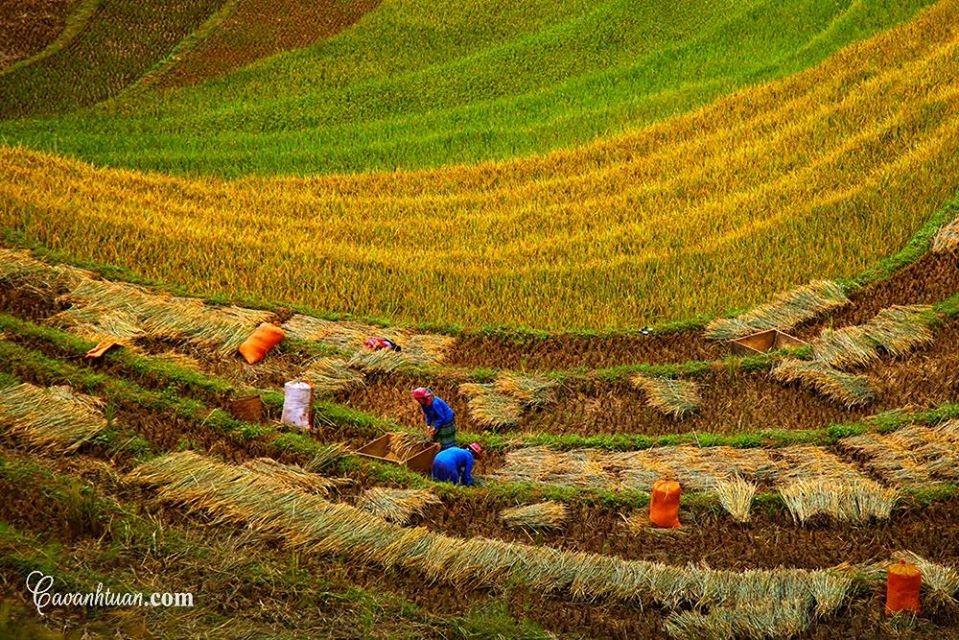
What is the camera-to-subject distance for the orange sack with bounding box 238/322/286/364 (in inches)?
461

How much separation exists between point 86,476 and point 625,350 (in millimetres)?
5517

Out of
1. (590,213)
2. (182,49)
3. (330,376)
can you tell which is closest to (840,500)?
(330,376)

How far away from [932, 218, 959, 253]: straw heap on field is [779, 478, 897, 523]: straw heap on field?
4.60m

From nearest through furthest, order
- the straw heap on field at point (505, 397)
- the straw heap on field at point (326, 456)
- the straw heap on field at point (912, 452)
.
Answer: the straw heap on field at point (326, 456)
the straw heap on field at point (912, 452)
the straw heap on field at point (505, 397)

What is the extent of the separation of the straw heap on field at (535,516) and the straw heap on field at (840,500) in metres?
1.71

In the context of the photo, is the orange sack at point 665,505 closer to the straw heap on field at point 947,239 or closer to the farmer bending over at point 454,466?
the farmer bending over at point 454,466

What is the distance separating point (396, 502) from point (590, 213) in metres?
6.99

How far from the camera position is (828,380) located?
11430mm

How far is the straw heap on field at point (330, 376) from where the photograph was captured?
11375mm

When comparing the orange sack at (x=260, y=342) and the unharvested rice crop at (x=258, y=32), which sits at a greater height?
the unharvested rice crop at (x=258, y=32)

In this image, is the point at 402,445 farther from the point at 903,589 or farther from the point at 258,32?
the point at 258,32

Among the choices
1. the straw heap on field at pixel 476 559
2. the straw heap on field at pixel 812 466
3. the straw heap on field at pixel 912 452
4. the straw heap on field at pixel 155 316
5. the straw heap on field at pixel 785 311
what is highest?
the straw heap on field at pixel 785 311

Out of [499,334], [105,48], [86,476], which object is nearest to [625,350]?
[499,334]

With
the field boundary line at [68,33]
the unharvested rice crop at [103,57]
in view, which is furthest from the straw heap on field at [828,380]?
the field boundary line at [68,33]
